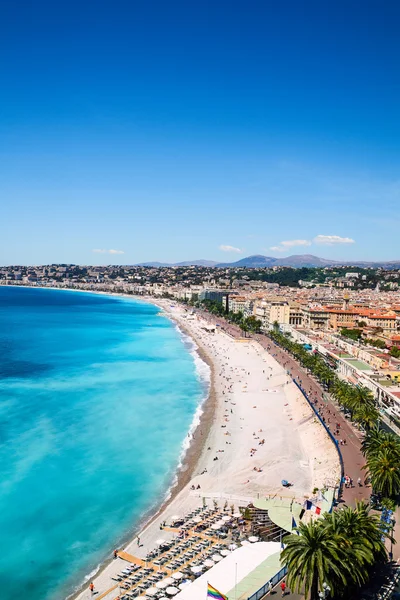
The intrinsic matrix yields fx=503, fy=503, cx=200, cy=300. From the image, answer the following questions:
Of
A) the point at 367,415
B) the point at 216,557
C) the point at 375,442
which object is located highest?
the point at 375,442

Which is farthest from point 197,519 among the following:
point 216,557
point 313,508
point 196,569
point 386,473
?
point 386,473

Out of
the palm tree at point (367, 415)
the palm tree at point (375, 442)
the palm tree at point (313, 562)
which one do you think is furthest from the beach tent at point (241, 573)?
the palm tree at point (367, 415)

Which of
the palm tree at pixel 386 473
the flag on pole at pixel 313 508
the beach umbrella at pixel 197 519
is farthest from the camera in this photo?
the beach umbrella at pixel 197 519

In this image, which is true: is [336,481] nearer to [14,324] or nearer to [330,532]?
[330,532]

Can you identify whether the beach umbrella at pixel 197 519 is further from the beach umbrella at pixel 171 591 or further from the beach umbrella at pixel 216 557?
the beach umbrella at pixel 171 591

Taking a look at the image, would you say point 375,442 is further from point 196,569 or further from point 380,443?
point 196,569

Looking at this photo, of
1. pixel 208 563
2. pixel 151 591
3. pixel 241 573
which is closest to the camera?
pixel 241 573

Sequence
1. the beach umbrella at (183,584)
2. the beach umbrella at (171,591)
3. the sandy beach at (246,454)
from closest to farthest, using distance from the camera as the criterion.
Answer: the beach umbrella at (171,591) → the beach umbrella at (183,584) → the sandy beach at (246,454)
